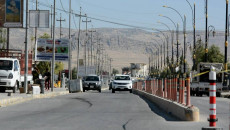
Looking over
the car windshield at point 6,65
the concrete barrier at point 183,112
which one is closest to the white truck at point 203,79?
the car windshield at point 6,65

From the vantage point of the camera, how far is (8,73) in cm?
4125

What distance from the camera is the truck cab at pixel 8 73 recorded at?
4119cm

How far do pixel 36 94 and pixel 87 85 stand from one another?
87.2ft

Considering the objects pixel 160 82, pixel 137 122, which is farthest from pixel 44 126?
pixel 160 82

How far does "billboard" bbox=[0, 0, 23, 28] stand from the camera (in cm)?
4716

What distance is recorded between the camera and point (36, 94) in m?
37.8

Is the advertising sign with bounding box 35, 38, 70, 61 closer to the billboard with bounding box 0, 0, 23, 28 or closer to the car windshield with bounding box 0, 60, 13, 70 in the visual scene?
the billboard with bounding box 0, 0, 23, 28

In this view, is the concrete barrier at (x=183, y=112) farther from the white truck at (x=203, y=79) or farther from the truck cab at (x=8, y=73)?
the white truck at (x=203, y=79)

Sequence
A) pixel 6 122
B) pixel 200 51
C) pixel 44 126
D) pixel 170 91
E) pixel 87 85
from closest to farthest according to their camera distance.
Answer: pixel 44 126 < pixel 6 122 < pixel 170 91 < pixel 87 85 < pixel 200 51

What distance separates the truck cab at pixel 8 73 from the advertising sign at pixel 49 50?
83.6 ft

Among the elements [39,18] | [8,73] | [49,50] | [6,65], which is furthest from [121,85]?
[8,73]

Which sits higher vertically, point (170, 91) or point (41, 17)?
point (41, 17)

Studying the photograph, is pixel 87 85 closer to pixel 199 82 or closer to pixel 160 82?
pixel 199 82

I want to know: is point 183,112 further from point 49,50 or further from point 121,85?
point 49,50
